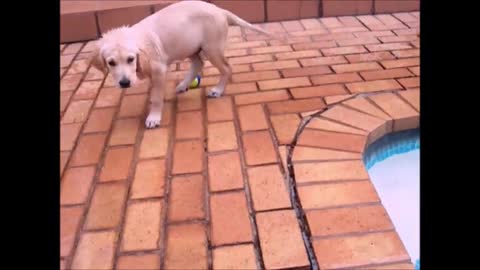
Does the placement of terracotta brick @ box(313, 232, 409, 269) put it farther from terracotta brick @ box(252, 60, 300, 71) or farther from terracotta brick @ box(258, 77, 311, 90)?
terracotta brick @ box(252, 60, 300, 71)

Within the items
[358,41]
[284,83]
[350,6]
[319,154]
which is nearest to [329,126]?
[319,154]

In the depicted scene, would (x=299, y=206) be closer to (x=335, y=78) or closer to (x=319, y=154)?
(x=319, y=154)

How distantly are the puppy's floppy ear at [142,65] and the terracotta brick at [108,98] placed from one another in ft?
1.57

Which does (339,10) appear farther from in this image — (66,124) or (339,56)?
(66,124)

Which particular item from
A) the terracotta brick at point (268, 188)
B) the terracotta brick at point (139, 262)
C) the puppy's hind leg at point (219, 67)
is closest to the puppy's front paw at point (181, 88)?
the puppy's hind leg at point (219, 67)

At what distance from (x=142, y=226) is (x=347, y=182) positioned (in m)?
0.71

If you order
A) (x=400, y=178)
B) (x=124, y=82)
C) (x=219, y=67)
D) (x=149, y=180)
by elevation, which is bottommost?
(x=400, y=178)

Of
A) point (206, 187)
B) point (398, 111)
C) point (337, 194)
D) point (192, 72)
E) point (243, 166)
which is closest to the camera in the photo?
point (337, 194)

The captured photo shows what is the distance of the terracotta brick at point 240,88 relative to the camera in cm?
261

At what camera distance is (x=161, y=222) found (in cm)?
156

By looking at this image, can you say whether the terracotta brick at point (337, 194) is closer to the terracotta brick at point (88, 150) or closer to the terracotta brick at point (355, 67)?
the terracotta brick at point (88, 150)

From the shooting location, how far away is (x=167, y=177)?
183 centimetres

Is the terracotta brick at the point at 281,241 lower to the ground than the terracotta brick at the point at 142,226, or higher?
higher
